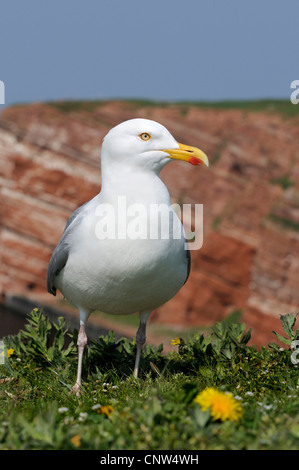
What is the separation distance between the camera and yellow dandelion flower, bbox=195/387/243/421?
4508 mm

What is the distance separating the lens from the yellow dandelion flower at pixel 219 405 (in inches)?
177

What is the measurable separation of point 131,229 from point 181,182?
56452 mm

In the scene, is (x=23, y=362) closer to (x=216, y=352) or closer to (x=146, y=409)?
(x=216, y=352)

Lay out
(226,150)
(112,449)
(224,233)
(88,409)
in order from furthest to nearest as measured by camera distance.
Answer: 1. (226,150)
2. (224,233)
3. (88,409)
4. (112,449)

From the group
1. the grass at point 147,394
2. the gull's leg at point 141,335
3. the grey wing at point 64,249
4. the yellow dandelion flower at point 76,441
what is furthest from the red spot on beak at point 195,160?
the yellow dandelion flower at point 76,441

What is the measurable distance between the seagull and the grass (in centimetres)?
67

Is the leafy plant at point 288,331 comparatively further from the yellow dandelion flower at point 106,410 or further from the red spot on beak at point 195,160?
the yellow dandelion flower at point 106,410

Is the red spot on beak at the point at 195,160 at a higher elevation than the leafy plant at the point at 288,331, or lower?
higher

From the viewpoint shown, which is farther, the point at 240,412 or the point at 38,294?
the point at 38,294

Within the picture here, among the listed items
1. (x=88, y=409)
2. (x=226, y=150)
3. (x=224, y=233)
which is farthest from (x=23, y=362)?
(x=226, y=150)

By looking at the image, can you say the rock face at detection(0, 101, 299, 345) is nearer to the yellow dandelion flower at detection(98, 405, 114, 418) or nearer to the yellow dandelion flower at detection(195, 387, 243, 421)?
the yellow dandelion flower at detection(98, 405, 114, 418)

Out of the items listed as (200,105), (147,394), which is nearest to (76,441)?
(147,394)

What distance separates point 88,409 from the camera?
17.7 feet

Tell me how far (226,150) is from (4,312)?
27.2 metres
